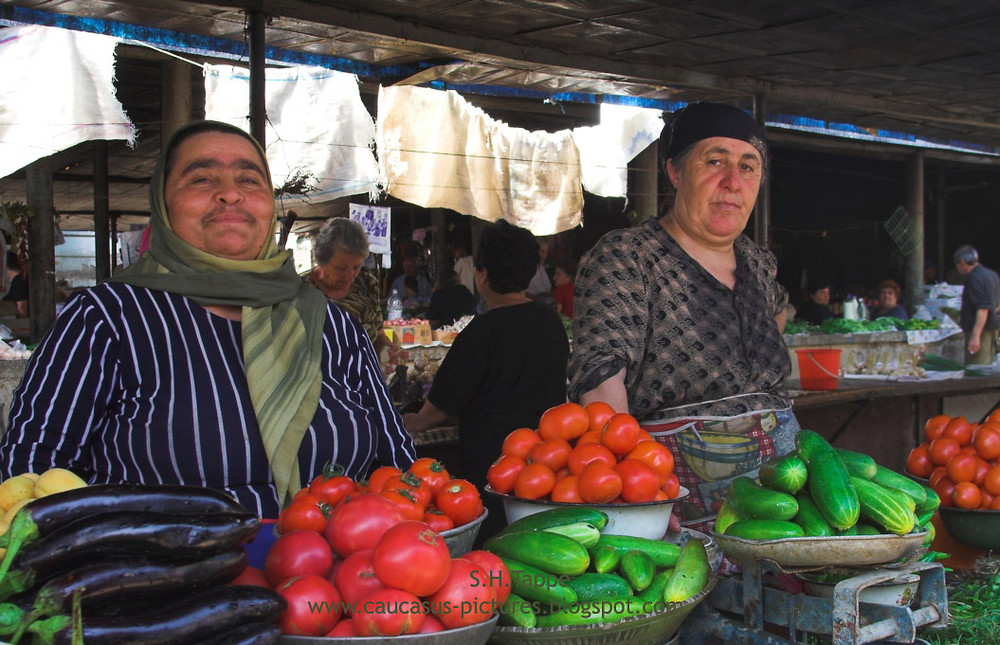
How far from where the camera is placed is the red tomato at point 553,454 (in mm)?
1874

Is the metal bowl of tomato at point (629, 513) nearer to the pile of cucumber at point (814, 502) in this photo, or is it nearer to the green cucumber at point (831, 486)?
the pile of cucumber at point (814, 502)

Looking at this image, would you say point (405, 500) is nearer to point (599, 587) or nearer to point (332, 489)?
point (332, 489)

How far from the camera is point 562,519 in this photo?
165 cm

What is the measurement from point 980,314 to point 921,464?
847 cm

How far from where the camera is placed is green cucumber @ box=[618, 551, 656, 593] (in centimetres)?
156

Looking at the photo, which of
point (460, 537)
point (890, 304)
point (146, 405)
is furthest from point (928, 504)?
point (890, 304)

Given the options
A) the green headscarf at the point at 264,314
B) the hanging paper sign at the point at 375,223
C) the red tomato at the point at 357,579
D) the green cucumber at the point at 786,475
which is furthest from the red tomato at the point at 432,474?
the hanging paper sign at the point at 375,223

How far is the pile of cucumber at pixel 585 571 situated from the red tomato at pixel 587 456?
0.46ft

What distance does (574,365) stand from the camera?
2.59m

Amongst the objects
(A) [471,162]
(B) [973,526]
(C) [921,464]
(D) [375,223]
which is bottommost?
(B) [973,526]

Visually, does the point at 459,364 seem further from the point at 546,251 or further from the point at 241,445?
the point at 546,251

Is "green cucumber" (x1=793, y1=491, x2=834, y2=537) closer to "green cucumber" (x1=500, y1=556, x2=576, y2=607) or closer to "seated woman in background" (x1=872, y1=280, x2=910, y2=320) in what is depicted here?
"green cucumber" (x1=500, y1=556, x2=576, y2=607)

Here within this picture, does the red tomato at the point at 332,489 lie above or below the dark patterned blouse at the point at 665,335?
below

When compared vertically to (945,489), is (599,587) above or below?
above
